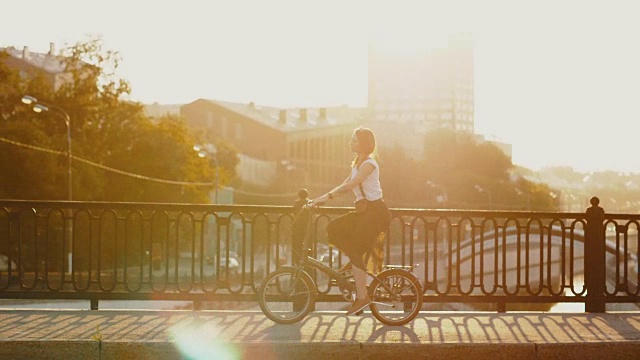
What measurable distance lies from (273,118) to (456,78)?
41508mm

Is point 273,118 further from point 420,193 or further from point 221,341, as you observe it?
point 221,341

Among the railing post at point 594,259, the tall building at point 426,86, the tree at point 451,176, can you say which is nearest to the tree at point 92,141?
the tree at point 451,176

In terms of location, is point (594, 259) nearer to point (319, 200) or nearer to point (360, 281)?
point (360, 281)

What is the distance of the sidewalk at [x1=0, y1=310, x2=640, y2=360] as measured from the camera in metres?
9.12

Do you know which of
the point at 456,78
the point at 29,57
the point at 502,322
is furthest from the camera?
the point at 456,78

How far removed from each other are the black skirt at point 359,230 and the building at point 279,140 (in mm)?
102732

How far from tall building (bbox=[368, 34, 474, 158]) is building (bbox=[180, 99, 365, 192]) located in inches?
733

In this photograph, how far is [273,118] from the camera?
134 m

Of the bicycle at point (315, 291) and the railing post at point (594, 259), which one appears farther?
the railing post at point (594, 259)

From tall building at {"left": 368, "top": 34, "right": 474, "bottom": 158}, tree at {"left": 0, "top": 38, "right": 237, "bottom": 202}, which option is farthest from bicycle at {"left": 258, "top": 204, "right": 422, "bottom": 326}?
tall building at {"left": 368, "top": 34, "right": 474, "bottom": 158}

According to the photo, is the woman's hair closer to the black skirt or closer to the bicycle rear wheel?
the black skirt

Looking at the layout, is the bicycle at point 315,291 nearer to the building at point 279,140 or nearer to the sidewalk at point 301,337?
the sidewalk at point 301,337

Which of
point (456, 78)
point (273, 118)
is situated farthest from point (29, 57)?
point (456, 78)

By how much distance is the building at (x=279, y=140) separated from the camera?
4761 inches
